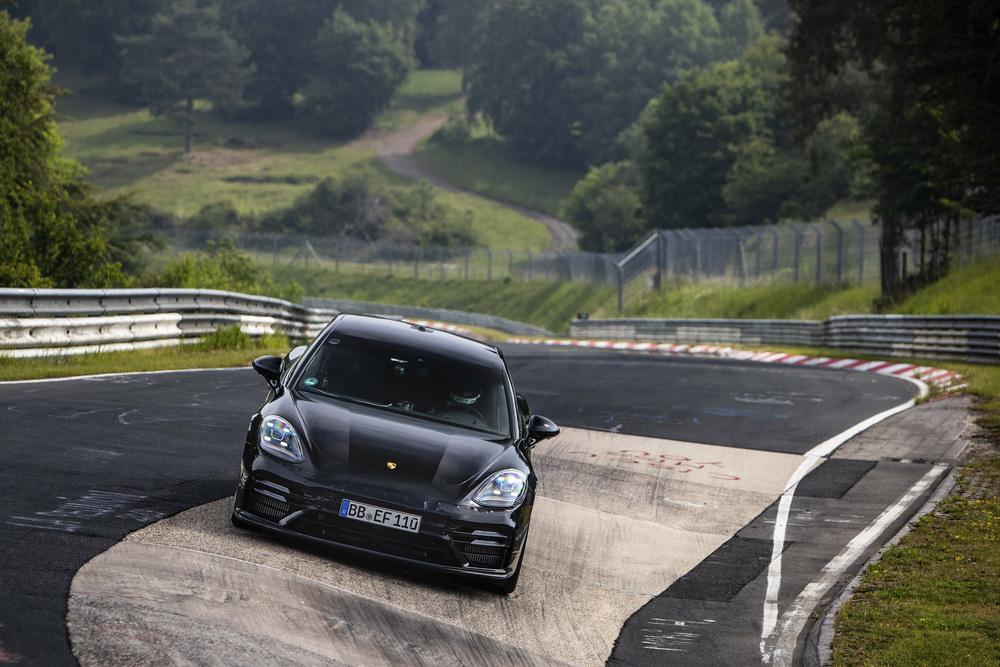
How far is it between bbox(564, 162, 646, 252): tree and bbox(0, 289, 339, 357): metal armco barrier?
77.0m

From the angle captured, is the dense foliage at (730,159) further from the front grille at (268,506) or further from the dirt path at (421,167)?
the front grille at (268,506)

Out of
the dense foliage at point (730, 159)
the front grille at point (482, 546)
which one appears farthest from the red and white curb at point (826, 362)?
the dense foliage at point (730, 159)

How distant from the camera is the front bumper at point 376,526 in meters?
8.41

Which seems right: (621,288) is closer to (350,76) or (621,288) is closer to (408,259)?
(408,259)

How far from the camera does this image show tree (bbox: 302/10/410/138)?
534ft

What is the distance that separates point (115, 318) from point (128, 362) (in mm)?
778

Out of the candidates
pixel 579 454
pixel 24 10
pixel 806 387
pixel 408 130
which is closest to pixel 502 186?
pixel 408 130

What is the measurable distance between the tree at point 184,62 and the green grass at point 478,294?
251 feet

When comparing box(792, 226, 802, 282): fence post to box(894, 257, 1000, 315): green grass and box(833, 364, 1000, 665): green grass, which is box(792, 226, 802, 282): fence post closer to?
box(894, 257, 1000, 315): green grass

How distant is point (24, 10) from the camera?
18062 centimetres

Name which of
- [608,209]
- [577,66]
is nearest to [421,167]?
[577,66]

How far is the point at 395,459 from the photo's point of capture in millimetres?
8680

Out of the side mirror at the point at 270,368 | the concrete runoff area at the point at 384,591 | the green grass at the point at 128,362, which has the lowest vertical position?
the green grass at the point at 128,362

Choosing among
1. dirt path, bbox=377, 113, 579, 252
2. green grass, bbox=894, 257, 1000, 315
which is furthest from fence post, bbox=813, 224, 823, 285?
dirt path, bbox=377, 113, 579, 252
